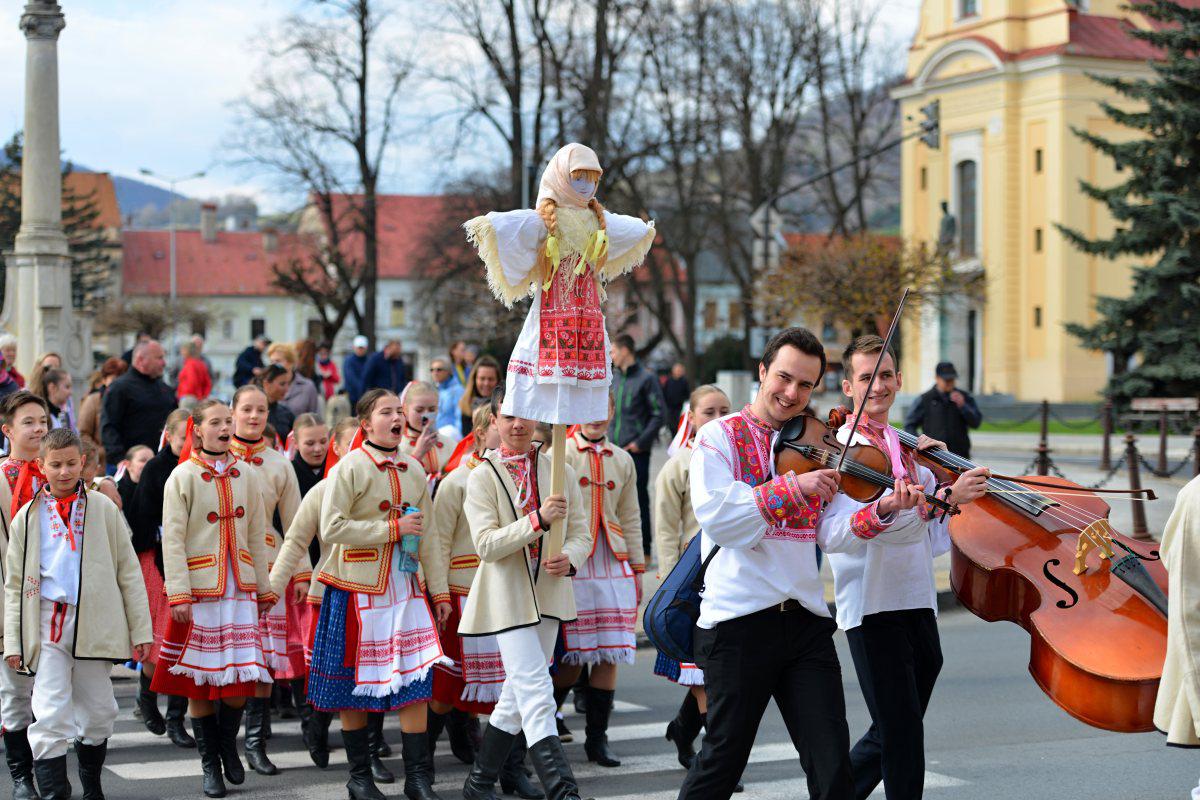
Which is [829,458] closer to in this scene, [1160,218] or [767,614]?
[767,614]

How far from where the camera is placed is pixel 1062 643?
5059 millimetres

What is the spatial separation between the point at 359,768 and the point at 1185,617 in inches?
158

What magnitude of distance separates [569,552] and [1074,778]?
2714 millimetres

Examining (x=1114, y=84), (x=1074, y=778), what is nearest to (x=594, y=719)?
(x=1074, y=778)

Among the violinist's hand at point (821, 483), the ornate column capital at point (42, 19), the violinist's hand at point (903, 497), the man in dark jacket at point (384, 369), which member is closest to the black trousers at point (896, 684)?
the violinist's hand at point (903, 497)

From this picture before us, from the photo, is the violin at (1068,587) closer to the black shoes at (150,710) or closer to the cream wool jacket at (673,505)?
the cream wool jacket at (673,505)

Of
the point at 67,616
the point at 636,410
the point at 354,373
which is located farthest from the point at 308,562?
the point at 354,373

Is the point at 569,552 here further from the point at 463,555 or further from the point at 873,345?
the point at 873,345

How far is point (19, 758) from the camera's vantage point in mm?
7289

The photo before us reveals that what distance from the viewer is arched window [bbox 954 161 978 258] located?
50125 millimetres

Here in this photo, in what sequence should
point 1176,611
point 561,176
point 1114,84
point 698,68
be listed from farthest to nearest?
1. point 698,68
2. point 1114,84
3. point 561,176
4. point 1176,611

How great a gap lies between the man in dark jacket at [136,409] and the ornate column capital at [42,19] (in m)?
8.82

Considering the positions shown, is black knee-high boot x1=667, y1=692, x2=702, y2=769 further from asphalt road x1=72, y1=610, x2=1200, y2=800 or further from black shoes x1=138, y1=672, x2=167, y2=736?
black shoes x1=138, y1=672, x2=167, y2=736

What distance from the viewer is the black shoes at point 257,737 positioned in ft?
25.6
